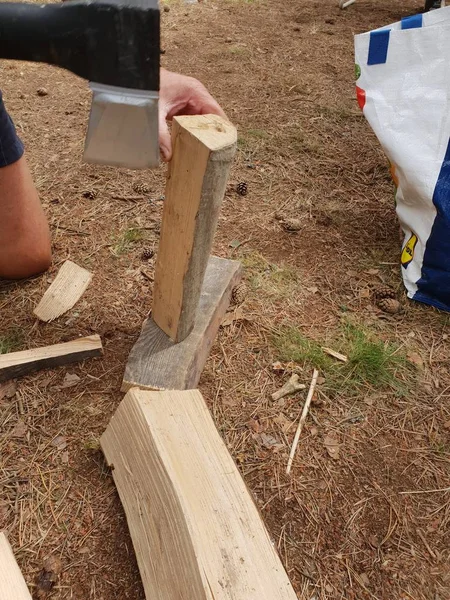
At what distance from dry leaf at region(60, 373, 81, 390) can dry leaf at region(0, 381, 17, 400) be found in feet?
0.52

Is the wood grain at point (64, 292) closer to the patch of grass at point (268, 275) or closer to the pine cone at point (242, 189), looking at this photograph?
the patch of grass at point (268, 275)

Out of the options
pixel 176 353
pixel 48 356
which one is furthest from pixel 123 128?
pixel 48 356

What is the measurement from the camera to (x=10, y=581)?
1.10 m

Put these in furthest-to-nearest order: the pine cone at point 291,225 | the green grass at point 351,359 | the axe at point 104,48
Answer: the pine cone at point 291,225, the green grass at point 351,359, the axe at point 104,48

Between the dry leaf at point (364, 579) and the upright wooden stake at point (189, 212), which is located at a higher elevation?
the upright wooden stake at point (189, 212)

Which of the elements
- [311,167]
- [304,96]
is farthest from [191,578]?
[304,96]

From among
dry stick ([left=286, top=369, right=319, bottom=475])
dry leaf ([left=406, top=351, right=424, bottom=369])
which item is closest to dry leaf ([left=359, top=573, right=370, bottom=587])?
dry stick ([left=286, top=369, right=319, bottom=475])

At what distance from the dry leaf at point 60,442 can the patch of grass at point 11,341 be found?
1.42ft

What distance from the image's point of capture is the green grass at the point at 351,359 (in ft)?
5.83

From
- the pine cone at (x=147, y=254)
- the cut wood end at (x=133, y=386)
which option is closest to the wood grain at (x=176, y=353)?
the cut wood end at (x=133, y=386)

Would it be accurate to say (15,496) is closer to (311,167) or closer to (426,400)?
(426,400)

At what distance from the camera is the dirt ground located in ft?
4.42

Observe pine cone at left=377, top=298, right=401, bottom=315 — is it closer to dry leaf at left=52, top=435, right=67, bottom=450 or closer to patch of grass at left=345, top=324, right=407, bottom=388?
patch of grass at left=345, top=324, right=407, bottom=388

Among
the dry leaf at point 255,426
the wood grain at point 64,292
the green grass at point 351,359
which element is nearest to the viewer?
the dry leaf at point 255,426
